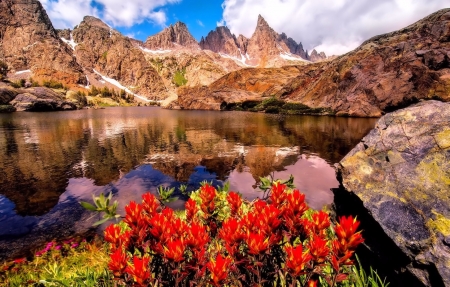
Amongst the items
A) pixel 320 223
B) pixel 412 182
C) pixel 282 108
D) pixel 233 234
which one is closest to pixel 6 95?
pixel 282 108

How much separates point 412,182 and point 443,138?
3.61ft

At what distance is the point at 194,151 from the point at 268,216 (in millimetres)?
18766

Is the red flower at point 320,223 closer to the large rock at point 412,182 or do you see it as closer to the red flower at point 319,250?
the red flower at point 319,250

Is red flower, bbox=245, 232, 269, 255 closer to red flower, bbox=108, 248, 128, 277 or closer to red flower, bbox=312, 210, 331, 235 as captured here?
red flower, bbox=312, 210, 331, 235

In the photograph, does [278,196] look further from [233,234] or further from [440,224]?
[440,224]

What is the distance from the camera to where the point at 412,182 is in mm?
3930

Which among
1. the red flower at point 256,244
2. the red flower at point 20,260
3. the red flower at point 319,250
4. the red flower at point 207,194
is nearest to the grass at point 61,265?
the red flower at point 20,260

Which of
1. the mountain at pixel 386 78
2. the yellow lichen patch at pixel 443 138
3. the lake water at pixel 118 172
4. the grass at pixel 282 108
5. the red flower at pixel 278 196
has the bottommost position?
the lake water at pixel 118 172

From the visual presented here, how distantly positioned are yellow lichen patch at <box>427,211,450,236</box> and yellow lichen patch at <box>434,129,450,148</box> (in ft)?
4.80

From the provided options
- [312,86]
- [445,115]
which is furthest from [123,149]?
[312,86]

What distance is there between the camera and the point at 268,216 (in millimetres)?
Result: 2746

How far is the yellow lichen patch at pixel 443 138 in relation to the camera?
409 cm

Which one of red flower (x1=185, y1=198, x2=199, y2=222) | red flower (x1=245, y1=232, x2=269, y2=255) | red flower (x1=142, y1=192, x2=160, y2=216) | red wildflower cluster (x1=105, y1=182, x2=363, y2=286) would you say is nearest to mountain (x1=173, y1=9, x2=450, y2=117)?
red wildflower cluster (x1=105, y1=182, x2=363, y2=286)

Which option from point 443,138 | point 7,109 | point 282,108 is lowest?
point 7,109
